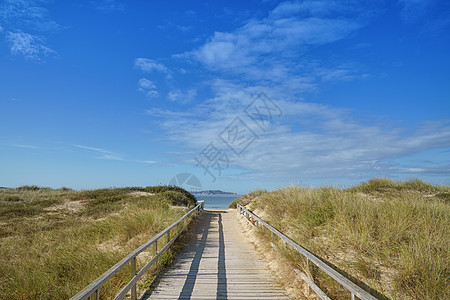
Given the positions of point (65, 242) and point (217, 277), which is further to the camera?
point (65, 242)

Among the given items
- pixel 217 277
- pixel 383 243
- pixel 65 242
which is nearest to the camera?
pixel 383 243

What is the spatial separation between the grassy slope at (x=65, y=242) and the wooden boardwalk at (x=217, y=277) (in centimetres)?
82

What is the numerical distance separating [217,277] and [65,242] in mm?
6602

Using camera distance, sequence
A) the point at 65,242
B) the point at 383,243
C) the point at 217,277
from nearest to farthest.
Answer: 1. the point at 383,243
2. the point at 217,277
3. the point at 65,242

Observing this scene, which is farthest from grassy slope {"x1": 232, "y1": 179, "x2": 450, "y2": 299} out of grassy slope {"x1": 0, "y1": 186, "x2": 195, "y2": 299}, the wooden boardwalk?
grassy slope {"x1": 0, "y1": 186, "x2": 195, "y2": 299}

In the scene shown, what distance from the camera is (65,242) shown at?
9.61m

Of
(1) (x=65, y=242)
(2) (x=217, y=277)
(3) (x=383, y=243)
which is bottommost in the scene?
(2) (x=217, y=277)

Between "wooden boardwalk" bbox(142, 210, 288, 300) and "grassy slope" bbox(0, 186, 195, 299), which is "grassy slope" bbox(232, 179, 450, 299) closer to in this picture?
"wooden boardwalk" bbox(142, 210, 288, 300)

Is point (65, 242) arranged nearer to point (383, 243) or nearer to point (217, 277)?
point (217, 277)

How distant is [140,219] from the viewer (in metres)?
10.5

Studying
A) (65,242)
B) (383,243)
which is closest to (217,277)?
(383,243)

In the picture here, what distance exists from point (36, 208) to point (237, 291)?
18576mm

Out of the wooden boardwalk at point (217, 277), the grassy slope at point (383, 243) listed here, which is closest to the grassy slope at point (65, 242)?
the wooden boardwalk at point (217, 277)

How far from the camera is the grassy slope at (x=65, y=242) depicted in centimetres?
542
